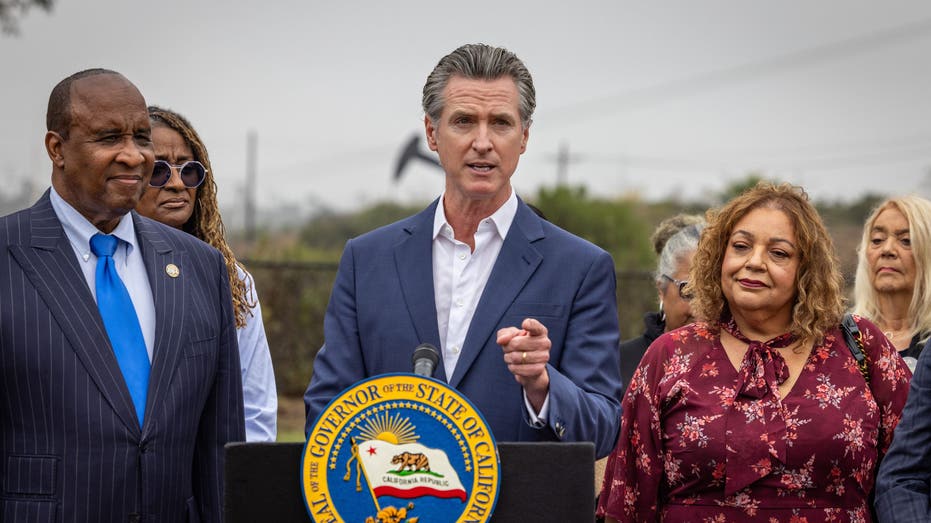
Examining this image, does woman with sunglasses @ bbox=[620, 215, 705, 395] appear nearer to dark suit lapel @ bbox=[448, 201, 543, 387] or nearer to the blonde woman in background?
the blonde woman in background

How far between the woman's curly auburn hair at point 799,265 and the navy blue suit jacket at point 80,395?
1.84m

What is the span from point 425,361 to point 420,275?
0.62 m

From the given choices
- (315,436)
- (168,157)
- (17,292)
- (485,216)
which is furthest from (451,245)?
(168,157)

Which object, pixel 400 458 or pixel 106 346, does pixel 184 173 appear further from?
pixel 400 458

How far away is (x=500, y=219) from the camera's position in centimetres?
341

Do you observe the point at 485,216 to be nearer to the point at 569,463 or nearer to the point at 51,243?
the point at 569,463

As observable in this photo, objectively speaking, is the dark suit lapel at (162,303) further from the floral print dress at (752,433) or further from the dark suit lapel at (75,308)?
the floral print dress at (752,433)

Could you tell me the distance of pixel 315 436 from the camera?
8.84 ft

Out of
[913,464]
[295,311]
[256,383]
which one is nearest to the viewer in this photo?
[913,464]

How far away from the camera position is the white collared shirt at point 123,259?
3.23 metres

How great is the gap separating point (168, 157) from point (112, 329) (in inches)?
58.0

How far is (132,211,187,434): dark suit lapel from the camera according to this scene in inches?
125

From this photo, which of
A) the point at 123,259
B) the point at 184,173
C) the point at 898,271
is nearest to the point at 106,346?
the point at 123,259

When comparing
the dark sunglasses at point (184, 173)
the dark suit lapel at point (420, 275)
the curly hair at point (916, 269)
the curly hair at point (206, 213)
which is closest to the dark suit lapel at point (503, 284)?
the dark suit lapel at point (420, 275)
